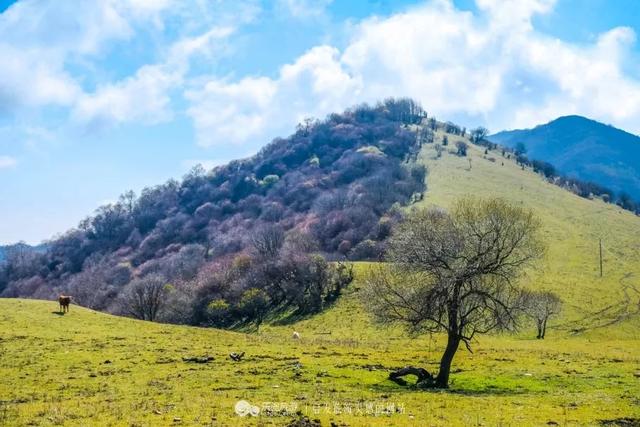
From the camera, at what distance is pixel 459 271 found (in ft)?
95.0

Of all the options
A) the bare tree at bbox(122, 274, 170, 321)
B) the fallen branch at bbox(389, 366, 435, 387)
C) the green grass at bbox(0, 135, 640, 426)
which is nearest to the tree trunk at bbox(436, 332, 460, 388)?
the fallen branch at bbox(389, 366, 435, 387)

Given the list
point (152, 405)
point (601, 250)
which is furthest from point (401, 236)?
point (601, 250)

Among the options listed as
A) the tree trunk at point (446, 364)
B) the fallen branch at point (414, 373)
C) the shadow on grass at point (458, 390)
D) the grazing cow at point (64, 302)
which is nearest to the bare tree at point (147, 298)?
the grazing cow at point (64, 302)

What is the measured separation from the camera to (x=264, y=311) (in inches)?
3816

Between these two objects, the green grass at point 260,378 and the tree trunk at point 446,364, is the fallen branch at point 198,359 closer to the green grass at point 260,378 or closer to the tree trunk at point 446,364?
the green grass at point 260,378

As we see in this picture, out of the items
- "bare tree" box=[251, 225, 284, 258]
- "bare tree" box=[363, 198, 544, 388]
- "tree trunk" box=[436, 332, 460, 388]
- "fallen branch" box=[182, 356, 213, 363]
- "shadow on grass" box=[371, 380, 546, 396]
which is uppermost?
"bare tree" box=[251, 225, 284, 258]

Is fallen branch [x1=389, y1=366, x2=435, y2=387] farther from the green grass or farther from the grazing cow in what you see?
the grazing cow

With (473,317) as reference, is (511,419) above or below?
below

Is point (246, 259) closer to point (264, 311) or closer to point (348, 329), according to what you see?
point (264, 311)

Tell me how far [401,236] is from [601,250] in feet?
356

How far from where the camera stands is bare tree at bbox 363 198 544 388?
29.5 m

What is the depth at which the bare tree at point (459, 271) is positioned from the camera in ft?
96.7

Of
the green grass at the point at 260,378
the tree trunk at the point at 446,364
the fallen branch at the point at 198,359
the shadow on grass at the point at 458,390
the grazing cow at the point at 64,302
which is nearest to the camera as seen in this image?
the green grass at the point at 260,378

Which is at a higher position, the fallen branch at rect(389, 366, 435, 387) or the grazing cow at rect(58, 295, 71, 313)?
the grazing cow at rect(58, 295, 71, 313)
